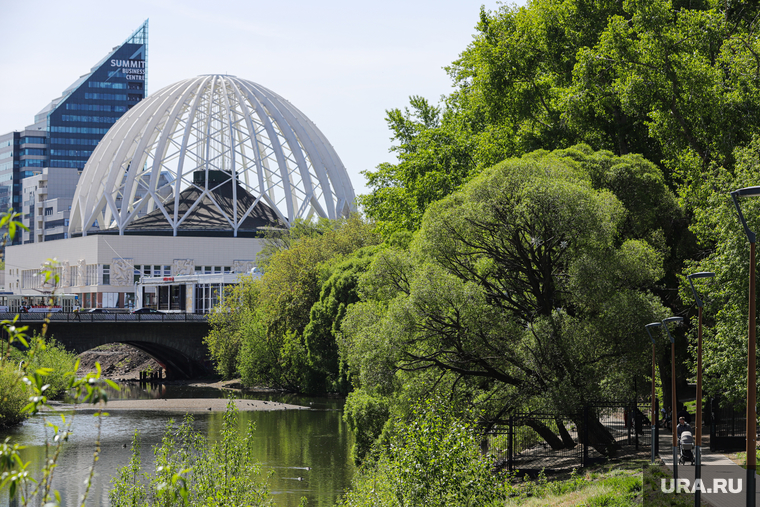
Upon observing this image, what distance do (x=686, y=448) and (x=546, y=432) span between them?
5.45 metres

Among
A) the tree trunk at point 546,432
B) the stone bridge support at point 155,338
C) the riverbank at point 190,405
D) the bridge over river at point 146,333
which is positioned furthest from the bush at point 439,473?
the bridge over river at point 146,333

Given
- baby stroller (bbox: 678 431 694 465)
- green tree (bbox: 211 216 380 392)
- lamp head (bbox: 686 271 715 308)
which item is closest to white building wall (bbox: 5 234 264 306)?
green tree (bbox: 211 216 380 392)

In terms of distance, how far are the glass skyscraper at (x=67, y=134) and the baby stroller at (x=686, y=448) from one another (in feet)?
571

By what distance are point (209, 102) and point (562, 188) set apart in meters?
83.3

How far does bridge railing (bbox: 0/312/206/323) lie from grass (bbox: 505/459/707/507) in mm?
48663

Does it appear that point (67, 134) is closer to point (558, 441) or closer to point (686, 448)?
point (558, 441)

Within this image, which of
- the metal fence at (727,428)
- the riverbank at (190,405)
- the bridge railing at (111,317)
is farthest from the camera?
the bridge railing at (111,317)

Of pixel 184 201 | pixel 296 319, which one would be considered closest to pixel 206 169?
pixel 184 201

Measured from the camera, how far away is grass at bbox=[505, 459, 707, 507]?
15.1 meters

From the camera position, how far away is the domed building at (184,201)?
87.2 m

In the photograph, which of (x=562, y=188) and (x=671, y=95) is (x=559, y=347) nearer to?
(x=562, y=188)

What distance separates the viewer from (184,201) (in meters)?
94.2

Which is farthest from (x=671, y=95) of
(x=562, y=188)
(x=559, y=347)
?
(x=559, y=347)

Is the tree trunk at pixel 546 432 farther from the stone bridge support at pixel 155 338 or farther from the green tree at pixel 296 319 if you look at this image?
the stone bridge support at pixel 155 338
